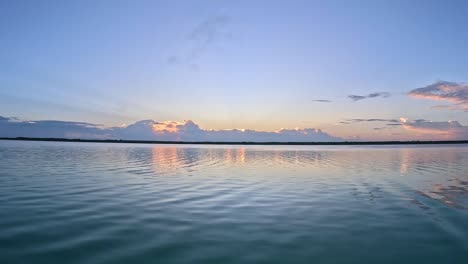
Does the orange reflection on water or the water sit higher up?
the orange reflection on water

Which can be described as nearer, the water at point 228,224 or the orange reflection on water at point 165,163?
the water at point 228,224

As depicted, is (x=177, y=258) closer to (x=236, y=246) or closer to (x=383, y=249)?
(x=236, y=246)

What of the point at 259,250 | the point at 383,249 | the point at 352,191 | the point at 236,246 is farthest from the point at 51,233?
the point at 352,191

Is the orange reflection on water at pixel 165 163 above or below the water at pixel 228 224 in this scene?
above

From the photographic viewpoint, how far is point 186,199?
761 inches

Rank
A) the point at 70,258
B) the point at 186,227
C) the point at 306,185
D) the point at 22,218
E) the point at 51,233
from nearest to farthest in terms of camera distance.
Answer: the point at 70,258 → the point at 51,233 → the point at 186,227 → the point at 22,218 → the point at 306,185

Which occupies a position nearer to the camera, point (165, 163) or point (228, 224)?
point (228, 224)

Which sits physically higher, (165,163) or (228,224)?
(165,163)

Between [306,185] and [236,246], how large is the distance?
16.4m

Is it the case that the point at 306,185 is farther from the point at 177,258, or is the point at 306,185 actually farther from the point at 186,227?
the point at 177,258

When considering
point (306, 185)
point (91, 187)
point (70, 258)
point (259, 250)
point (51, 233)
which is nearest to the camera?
point (70, 258)

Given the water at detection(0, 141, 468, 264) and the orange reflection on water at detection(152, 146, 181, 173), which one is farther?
the orange reflection on water at detection(152, 146, 181, 173)

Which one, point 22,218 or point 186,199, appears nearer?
point 22,218

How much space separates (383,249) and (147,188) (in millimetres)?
16730
